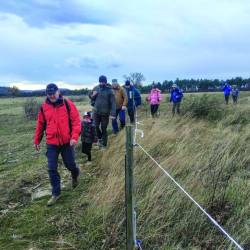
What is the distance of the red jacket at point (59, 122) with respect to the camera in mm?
7027

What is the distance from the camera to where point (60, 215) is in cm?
639

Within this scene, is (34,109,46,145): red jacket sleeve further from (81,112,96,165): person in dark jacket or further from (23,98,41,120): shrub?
(23,98,41,120): shrub

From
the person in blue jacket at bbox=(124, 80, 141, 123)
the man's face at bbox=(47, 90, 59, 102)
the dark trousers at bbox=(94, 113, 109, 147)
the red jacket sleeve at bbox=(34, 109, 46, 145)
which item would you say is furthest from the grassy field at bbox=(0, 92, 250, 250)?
the person in blue jacket at bbox=(124, 80, 141, 123)

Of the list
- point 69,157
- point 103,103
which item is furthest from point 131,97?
point 69,157

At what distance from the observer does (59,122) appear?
7051mm

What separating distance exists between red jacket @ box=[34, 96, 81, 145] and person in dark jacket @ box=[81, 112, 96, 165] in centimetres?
295

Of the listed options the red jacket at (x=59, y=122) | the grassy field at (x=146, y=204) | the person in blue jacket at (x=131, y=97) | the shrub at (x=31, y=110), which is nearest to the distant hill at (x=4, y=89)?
the shrub at (x=31, y=110)

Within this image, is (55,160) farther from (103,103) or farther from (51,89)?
(103,103)

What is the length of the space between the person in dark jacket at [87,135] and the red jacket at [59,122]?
116 inches

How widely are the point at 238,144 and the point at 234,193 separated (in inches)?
123

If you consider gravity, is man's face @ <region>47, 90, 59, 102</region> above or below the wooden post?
above

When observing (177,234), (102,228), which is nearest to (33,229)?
(102,228)

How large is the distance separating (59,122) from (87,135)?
10.4 feet

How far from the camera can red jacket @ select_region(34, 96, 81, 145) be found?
23.1 ft
